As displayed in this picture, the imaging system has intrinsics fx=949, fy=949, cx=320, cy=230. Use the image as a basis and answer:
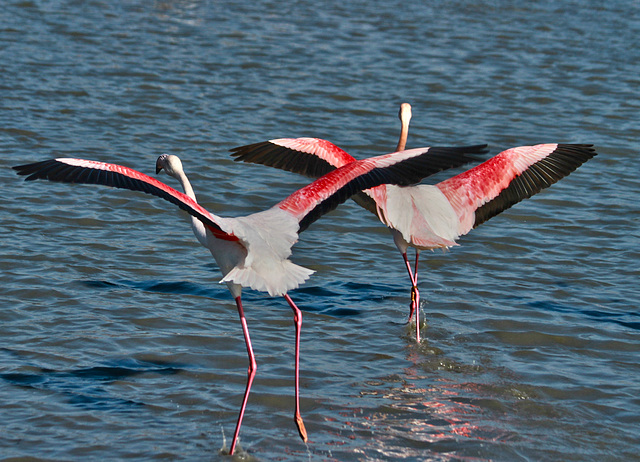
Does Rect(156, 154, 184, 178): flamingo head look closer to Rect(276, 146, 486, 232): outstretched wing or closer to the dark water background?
Rect(276, 146, 486, 232): outstretched wing

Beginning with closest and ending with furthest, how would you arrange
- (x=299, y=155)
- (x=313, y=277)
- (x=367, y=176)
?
1. (x=367, y=176)
2. (x=299, y=155)
3. (x=313, y=277)

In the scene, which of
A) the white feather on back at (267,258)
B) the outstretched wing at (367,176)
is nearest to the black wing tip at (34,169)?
the white feather on back at (267,258)

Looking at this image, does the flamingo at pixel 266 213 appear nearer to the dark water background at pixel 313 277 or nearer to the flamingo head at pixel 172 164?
the flamingo head at pixel 172 164

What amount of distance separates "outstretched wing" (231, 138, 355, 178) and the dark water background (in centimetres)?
104

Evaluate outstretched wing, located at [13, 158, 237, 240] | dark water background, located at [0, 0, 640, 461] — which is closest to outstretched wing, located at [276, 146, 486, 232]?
outstretched wing, located at [13, 158, 237, 240]

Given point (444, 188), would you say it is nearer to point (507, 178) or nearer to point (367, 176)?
point (507, 178)

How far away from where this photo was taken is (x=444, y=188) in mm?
7645

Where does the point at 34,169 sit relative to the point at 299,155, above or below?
above

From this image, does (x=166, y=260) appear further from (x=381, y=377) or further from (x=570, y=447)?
(x=570, y=447)

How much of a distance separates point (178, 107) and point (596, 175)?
557 cm

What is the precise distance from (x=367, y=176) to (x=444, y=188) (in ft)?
5.89

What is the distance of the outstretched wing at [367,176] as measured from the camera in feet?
18.8

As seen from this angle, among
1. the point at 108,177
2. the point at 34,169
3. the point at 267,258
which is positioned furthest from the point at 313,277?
the point at 34,169

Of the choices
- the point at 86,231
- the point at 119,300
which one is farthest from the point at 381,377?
the point at 86,231
